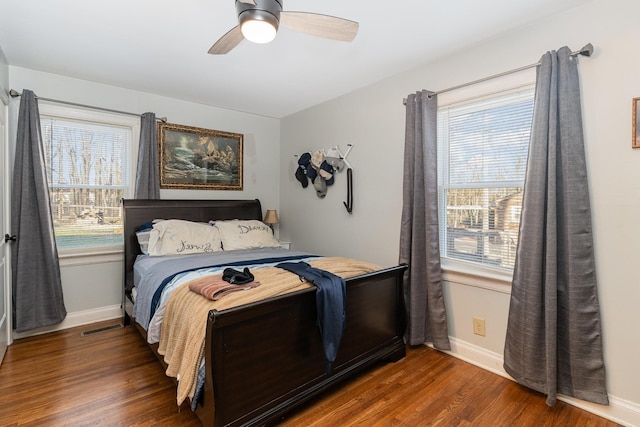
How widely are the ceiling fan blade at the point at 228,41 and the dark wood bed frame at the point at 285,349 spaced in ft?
4.74

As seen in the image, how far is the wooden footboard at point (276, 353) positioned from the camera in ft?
5.16

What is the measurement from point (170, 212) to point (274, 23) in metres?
2.67

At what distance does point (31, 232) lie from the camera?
2.87m

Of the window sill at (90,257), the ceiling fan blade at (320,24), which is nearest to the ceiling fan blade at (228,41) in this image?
the ceiling fan blade at (320,24)

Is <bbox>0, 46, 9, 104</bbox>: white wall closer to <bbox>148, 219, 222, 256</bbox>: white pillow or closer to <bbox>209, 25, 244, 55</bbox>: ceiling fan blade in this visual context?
<bbox>148, 219, 222, 256</bbox>: white pillow

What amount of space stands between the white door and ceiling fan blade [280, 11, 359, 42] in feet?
8.15

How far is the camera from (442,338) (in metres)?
2.62

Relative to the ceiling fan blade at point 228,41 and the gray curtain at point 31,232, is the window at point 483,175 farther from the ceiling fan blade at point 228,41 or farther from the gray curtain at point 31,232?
the gray curtain at point 31,232

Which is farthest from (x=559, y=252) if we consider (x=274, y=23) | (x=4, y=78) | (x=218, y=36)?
(x=4, y=78)

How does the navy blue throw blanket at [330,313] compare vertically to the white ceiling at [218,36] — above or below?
below

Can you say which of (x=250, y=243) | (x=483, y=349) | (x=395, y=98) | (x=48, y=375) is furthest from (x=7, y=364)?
(x=395, y=98)

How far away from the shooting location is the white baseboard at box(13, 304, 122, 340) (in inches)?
118

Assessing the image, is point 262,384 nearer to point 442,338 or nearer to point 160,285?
point 160,285

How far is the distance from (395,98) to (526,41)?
3.54 feet
